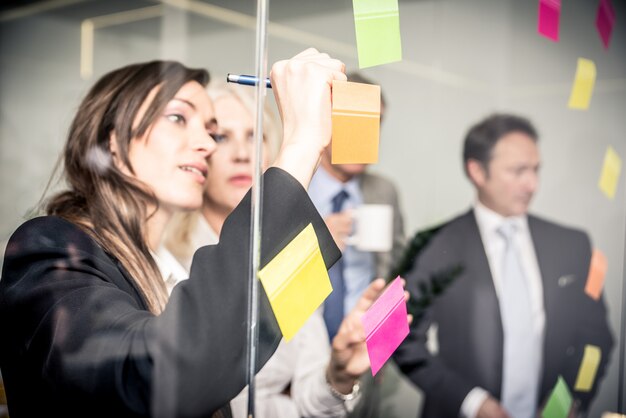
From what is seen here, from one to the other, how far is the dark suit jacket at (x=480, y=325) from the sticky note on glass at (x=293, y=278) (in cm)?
126

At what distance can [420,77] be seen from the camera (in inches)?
108

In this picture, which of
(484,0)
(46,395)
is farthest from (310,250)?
(484,0)

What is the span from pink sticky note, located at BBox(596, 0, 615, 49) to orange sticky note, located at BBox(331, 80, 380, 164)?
1.39 meters

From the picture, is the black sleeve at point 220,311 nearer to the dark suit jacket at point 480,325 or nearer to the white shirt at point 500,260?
the dark suit jacket at point 480,325

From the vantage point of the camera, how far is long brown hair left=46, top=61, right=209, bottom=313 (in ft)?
3.13

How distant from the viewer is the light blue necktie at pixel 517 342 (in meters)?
2.25

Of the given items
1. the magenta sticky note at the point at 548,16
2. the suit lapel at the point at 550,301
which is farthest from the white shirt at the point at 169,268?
the suit lapel at the point at 550,301

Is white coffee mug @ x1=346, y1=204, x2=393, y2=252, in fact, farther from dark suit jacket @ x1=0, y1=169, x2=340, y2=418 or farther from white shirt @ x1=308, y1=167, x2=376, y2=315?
dark suit jacket @ x1=0, y1=169, x2=340, y2=418

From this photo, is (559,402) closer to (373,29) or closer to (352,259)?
(352,259)

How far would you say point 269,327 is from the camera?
1.02 metres

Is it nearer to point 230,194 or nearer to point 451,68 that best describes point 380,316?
point 230,194

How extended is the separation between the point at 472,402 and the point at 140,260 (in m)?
1.54

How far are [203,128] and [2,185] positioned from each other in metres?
0.30

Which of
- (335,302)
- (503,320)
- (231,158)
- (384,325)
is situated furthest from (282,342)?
(503,320)
